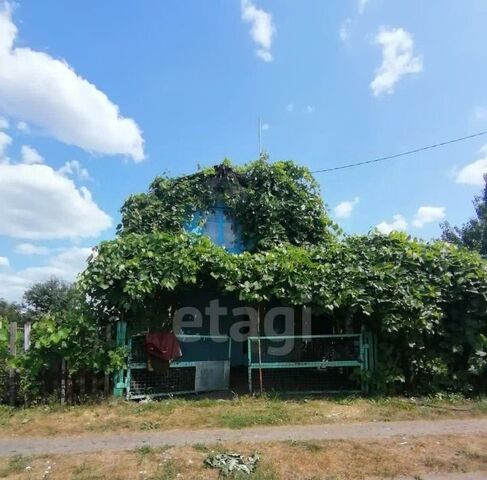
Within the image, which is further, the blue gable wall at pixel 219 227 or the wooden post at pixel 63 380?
the blue gable wall at pixel 219 227

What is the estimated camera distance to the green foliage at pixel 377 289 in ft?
30.9

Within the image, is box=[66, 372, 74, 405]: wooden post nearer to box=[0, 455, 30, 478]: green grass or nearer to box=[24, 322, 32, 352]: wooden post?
box=[24, 322, 32, 352]: wooden post

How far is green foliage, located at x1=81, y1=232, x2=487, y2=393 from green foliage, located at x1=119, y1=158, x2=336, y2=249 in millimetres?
3576

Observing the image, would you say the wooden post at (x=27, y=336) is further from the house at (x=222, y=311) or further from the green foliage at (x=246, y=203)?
the green foliage at (x=246, y=203)

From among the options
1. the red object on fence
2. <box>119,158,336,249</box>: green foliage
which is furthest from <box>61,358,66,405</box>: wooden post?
<box>119,158,336,249</box>: green foliage

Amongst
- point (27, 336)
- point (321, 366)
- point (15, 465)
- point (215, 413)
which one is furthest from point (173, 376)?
point (15, 465)

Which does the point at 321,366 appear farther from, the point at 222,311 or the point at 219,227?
the point at 219,227

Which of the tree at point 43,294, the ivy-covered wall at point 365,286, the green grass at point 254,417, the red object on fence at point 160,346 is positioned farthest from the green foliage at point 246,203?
the tree at point 43,294

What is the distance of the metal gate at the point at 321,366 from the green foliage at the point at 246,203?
3.99 metres

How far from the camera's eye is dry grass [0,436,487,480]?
5.45 m

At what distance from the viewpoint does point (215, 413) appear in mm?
8172

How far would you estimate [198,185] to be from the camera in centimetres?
1403

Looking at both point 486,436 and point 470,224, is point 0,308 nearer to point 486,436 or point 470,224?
point 470,224

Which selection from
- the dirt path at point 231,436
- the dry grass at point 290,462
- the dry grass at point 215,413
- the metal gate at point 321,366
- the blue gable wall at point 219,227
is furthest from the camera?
the blue gable wall at point 219,227
